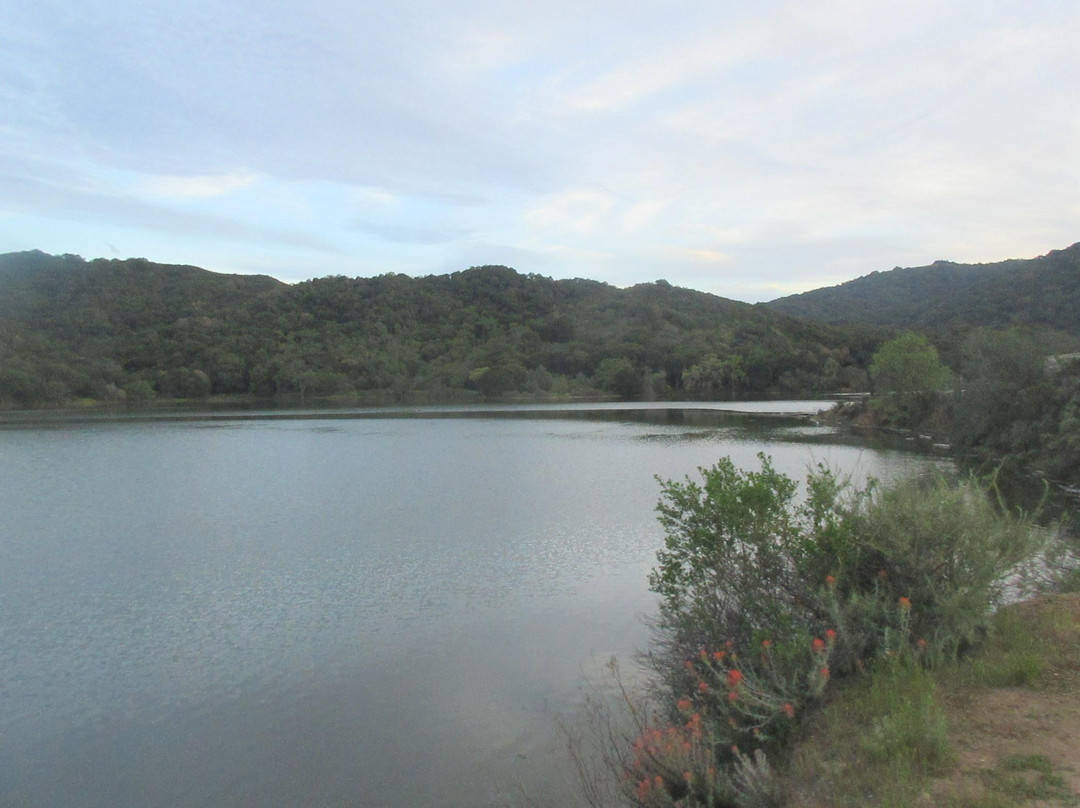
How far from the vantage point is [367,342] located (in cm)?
10394

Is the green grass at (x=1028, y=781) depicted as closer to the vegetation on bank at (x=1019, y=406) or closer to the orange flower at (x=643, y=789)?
the orange flower at (x=643, y=789)

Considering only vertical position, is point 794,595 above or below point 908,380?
below

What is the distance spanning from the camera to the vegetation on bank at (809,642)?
175 inches

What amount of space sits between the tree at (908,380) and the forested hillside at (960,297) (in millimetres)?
18237

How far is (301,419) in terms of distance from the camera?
169 feet

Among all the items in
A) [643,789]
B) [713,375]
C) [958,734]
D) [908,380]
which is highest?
[713,375]

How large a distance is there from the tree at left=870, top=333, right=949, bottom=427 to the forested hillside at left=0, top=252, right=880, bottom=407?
42889 mm

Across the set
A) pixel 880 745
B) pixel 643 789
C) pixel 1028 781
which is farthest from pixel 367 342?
pixel 1028 781

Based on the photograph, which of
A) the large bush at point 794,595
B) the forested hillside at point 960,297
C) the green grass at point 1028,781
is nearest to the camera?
the green grass at point 1028,781

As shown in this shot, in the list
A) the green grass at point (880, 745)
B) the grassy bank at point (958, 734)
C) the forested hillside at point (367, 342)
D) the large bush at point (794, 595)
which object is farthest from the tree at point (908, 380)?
the forested hillside at point (367, 342)

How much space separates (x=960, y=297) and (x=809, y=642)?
3945 inches

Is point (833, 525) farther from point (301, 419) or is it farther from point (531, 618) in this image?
point (301, 419)

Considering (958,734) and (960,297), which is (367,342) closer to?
(960,297)

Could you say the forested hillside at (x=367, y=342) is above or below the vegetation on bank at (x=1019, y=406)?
above
